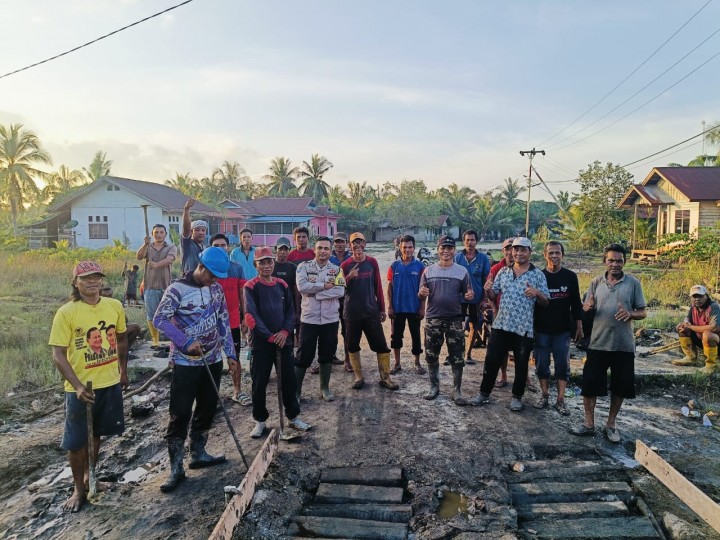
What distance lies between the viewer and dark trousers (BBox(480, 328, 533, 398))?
4.83 meters

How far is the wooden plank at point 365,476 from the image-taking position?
12.2ft

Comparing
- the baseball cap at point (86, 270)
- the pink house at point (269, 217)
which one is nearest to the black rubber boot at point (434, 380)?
the baseball cap at point (86, 270)

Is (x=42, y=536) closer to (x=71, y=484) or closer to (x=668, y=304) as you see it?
(x=71, y=484)

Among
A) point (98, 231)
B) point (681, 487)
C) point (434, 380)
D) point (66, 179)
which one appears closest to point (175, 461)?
point (434, 380)

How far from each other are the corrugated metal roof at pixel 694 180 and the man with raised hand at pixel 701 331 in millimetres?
17724

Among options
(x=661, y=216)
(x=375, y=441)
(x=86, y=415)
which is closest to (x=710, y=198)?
(x=661, y=216)

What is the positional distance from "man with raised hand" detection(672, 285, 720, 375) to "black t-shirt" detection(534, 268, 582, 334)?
114 inches

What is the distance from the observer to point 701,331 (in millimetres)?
6547

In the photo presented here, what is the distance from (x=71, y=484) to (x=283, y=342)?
6.63 feet

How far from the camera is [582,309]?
15.5ft

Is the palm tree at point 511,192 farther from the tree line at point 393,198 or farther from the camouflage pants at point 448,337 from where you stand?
the camouflage pants at point 448,337

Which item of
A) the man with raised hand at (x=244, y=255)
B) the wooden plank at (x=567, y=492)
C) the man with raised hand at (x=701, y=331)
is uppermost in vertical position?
the man with raised hand at (x=244, y=255)

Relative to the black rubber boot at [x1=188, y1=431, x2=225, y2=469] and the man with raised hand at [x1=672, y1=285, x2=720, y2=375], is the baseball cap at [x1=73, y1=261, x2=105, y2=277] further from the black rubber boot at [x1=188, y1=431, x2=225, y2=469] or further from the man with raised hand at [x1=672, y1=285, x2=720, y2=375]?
the man with raised hand at [x1=672, y1=285, x2=720, y2=375]

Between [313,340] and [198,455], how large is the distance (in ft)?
5.17
